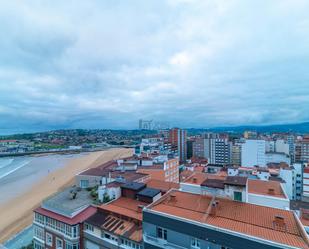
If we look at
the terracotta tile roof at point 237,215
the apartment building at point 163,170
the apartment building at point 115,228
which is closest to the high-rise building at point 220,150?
the apartment building at point 163,170

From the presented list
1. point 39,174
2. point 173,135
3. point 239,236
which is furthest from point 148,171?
point 173,135

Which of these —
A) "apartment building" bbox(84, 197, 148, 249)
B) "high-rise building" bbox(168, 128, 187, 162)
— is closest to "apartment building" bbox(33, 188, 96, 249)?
"apartment building" bbox(84, 197, 148, 249)

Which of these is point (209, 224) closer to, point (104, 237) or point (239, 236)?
point (239, 236)

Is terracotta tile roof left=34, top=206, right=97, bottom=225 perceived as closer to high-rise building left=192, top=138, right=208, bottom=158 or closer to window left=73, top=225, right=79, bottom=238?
window left=73, top=225, right=79, bottom=238

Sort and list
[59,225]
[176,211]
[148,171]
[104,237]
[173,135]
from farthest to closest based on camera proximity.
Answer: [173,135]
[148,171]
[59,225]
[104,237]
[176,211]

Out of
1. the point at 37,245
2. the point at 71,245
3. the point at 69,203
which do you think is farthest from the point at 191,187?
the point at 37,245

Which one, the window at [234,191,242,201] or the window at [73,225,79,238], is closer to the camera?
the window at [234,191,242,201]
